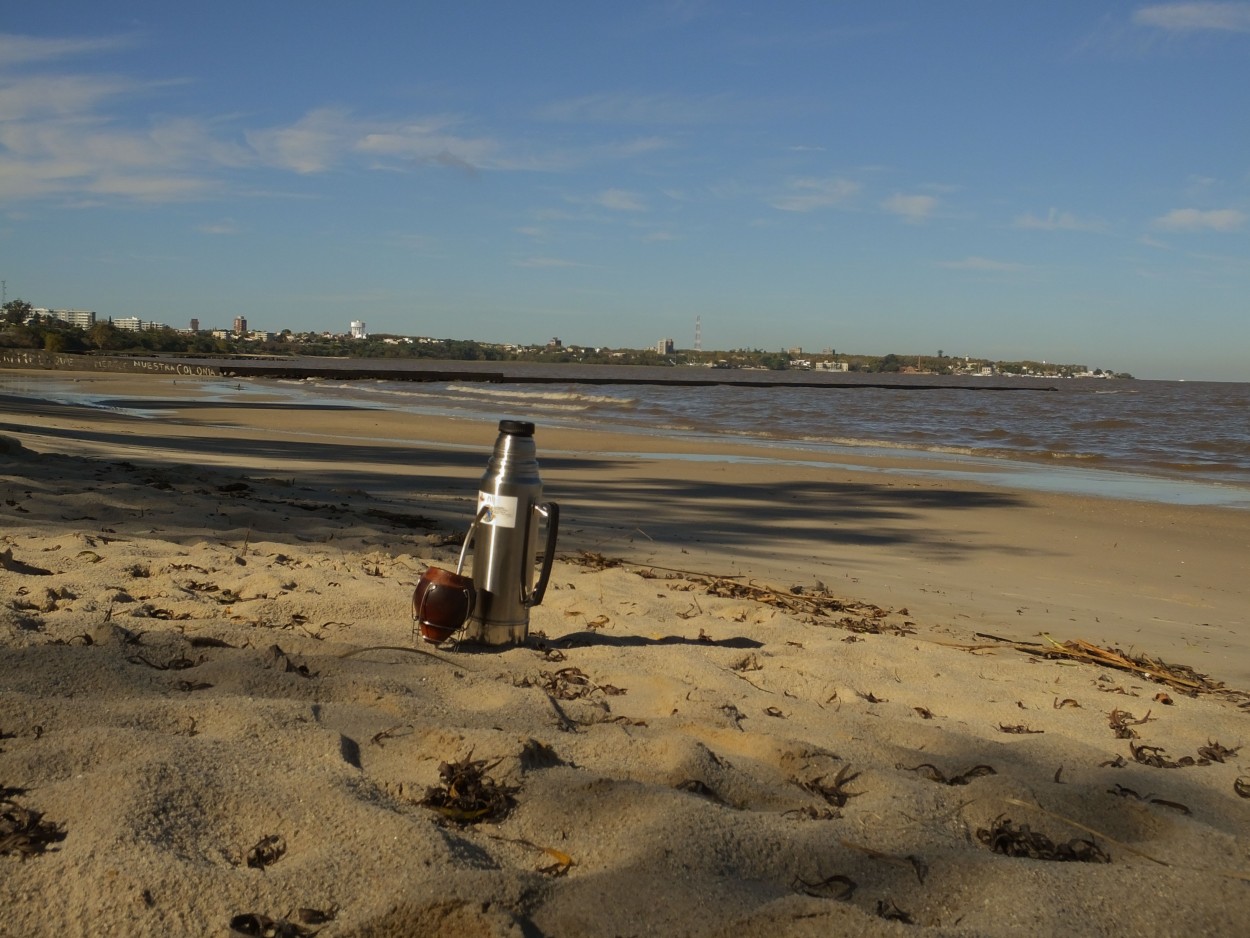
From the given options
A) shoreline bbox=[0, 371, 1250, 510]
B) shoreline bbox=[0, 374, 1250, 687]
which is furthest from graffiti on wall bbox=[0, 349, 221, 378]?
shoreline bbox=[0, 374, 1250, 687]

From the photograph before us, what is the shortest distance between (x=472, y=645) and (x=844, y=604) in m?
2.78

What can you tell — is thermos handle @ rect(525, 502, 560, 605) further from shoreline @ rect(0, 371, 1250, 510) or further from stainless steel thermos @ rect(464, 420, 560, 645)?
shoreline @ rect(0, 371, 1250, 510)

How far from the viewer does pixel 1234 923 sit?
2.54 m

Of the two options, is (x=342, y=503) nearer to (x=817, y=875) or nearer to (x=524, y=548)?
(x=524, y=548)

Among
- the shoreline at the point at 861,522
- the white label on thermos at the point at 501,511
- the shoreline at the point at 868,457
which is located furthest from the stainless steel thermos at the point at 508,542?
the shoreline at the point at 868,457

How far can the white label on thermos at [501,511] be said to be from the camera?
494cm

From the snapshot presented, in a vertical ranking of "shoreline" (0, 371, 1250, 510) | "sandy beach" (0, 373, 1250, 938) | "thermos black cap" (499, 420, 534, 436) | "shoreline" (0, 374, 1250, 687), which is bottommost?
"shoreline" (0, 371, 1250, 510)

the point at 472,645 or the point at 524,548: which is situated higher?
the point at 524,548

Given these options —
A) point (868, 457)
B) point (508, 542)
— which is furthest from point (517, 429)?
point (868, 457)

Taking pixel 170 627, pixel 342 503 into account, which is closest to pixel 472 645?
pixel 170 627

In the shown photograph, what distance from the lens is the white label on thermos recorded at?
4938 mm

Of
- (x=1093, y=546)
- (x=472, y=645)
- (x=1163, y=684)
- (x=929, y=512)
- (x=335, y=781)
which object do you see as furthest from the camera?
(x=929, y=512)

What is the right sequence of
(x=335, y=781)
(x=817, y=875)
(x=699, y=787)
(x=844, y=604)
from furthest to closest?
(x=844, y=604), (x=699, y=787), (x=335, y=781), (x=817, y=875)

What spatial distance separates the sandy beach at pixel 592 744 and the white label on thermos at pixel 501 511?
58 centimetres
